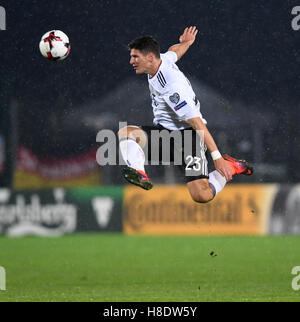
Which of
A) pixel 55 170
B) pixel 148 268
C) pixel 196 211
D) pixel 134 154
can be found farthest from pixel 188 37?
pixel 55 170

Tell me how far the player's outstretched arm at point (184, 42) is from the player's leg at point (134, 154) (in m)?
1.25

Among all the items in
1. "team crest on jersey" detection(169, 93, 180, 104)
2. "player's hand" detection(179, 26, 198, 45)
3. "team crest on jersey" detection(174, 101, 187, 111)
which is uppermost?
"player's hand" detection(179, 26, 198, 45)

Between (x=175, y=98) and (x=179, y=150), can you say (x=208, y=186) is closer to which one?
(x=179, y=150)

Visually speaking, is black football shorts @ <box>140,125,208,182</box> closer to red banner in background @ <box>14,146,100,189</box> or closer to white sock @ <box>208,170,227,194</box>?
white sock @ <box>208,170,227,194</box>

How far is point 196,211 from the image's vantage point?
58.7 ft

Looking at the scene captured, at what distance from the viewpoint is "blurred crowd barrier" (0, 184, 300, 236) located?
17.6m

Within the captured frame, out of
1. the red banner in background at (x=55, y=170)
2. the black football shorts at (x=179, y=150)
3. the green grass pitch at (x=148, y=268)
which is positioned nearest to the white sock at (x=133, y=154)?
the black football shorts at (x=179, y=150)

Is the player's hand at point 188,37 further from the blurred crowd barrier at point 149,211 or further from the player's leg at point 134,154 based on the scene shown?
the blurred crowd barrier at point 149,211

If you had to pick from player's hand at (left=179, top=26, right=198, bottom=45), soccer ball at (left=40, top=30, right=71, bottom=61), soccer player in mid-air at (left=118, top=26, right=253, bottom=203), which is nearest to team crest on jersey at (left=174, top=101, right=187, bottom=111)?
soccer player in mid-air at (left=118, top=26, right=253, bottom=203)

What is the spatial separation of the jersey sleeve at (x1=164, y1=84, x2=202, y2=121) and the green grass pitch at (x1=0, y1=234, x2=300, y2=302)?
2.34 m

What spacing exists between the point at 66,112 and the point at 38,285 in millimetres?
13291

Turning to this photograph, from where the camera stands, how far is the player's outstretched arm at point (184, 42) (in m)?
9.77

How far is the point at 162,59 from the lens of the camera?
9.17 metres
